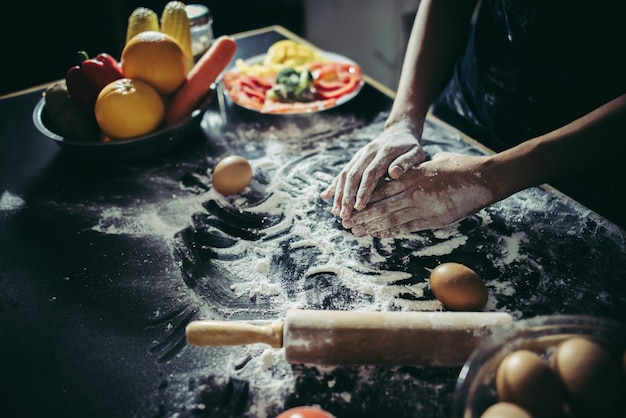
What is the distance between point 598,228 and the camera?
115cm

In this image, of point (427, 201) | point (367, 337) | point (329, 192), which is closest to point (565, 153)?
point (427, 201)

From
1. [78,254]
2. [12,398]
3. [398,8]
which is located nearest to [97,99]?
[78,254]

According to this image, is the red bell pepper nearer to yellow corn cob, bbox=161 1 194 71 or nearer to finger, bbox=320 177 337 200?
yellow corn cob, bbox=161 1 194 71

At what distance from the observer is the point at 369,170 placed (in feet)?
4.00

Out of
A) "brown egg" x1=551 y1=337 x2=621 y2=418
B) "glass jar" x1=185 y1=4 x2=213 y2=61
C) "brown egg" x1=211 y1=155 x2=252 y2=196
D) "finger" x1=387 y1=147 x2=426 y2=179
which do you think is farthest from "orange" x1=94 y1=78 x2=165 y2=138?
"brown egg" x1=551 y1=337 x2=621 y2=418

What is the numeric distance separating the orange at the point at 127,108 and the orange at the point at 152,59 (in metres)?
0.03

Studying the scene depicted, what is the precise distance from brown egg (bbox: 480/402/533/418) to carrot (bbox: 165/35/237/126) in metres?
1.26

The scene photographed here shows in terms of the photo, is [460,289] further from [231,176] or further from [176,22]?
[176,22]

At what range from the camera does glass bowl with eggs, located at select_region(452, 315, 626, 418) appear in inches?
24.6

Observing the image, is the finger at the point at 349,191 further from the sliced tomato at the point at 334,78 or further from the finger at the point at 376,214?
the sliced tomato at the point at 334,78

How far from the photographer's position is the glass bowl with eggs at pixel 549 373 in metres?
0.62

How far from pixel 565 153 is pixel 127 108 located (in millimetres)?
1237

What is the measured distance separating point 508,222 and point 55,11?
412 centimetres

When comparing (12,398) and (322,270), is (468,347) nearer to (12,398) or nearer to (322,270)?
(322,270)
